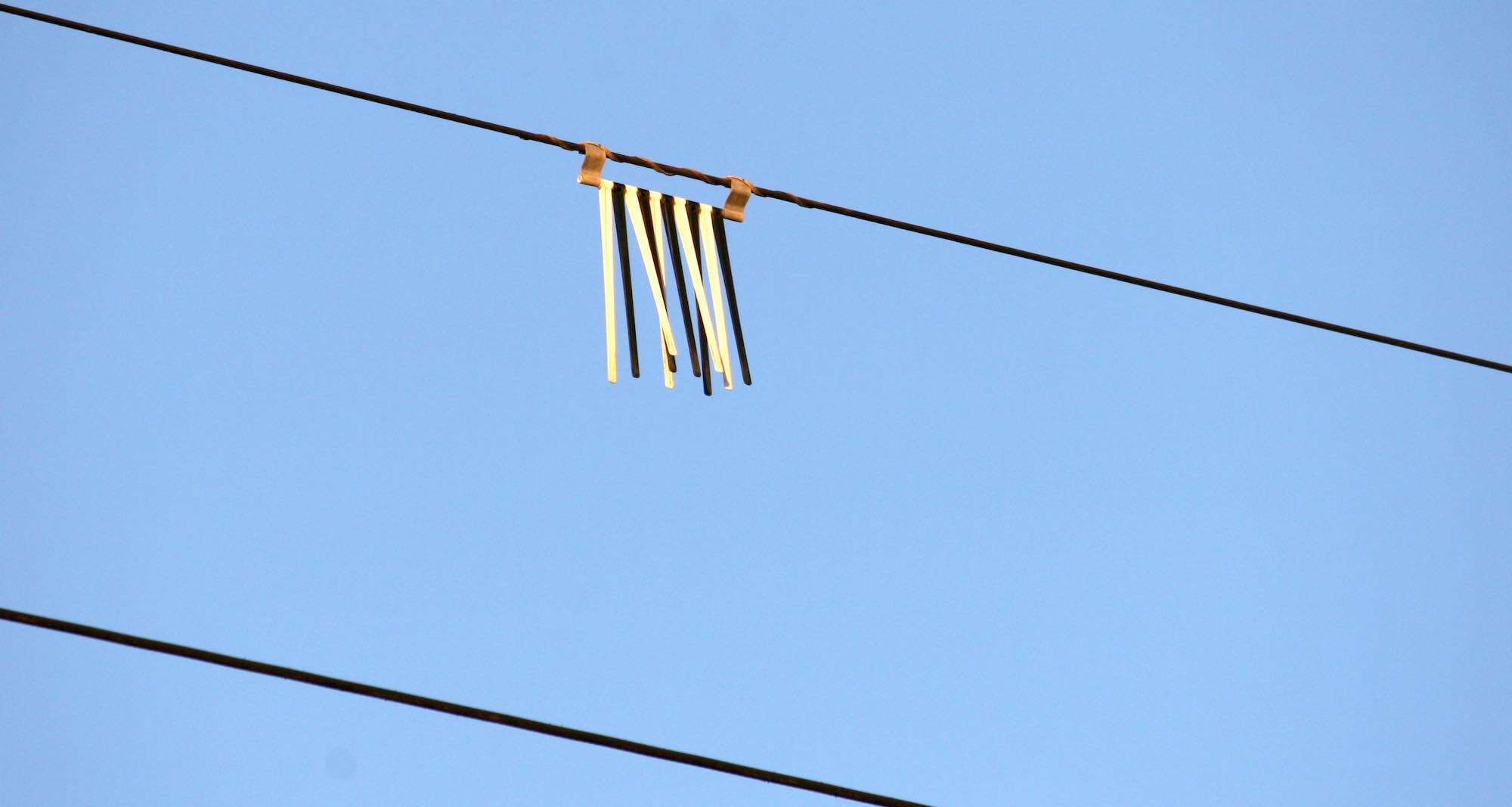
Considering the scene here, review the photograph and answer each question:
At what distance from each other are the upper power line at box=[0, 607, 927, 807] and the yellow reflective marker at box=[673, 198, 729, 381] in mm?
1879

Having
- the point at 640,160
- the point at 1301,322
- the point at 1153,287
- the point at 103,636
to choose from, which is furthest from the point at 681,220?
the point at 103,636

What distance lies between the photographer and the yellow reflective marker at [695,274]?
6.72 meters

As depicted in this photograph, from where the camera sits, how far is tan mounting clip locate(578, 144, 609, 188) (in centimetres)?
676

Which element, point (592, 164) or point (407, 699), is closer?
point (407, 699)

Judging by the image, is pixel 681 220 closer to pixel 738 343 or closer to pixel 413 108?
pixel 738 343

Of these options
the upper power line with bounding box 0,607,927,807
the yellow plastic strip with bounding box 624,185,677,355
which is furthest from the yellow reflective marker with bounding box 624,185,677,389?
the upper power line with bounding box 0,607,927,807

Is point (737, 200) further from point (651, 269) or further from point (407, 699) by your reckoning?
point (407, 699)

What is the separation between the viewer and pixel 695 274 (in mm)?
6797

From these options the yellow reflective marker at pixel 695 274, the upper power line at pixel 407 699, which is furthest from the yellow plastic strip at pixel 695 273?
the upper power line at pixel 407 699

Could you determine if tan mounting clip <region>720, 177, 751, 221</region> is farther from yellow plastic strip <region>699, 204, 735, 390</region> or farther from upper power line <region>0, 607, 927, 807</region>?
upper power line <region>0, 607, 927, 807</region>

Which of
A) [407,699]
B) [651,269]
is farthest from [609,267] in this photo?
[407,699]

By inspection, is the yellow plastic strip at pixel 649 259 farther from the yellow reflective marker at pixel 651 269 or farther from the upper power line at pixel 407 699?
the upper power line at pixel 407 699

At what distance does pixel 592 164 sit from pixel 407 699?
2.59m

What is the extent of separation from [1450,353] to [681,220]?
299 centimetres
